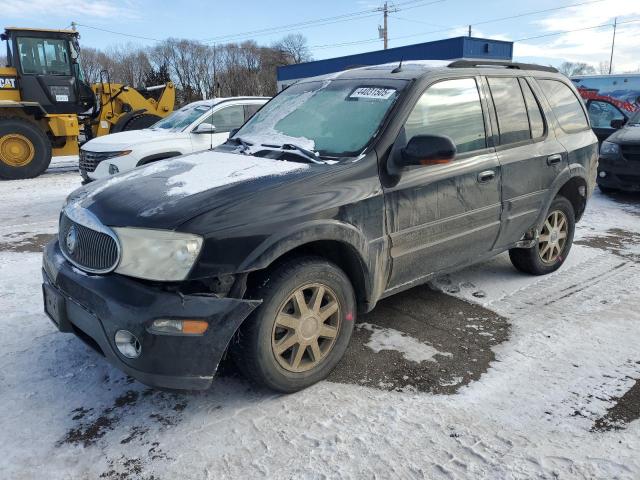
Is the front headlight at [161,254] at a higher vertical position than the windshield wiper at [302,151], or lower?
lower

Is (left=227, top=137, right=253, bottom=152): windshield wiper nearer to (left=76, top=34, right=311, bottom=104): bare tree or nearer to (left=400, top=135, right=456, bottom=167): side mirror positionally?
(left=400, top=135, right=456, bottom=167): side mirror

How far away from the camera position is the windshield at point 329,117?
3340 millimetres

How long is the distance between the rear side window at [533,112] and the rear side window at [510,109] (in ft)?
0.19

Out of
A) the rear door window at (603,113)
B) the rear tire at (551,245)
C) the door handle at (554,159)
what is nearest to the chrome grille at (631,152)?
the rear door window at (603,113)

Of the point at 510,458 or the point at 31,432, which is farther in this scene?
the point at 31,432

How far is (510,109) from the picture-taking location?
4125 millimetres

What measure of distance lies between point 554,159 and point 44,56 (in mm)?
12263

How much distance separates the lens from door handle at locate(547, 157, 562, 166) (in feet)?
14.4

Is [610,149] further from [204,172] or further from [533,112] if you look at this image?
[204,172]

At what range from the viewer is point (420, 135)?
125 inches

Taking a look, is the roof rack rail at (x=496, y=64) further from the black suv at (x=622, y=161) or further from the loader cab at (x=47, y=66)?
the loader cab at (x=47, y=66)

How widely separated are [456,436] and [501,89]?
2.73 meters

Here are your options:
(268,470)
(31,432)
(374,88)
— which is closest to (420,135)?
(374,88)

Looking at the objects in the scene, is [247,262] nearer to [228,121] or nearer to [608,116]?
[228,121]
